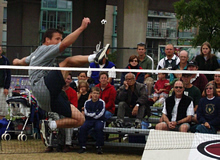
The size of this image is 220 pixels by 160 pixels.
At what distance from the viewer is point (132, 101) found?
972cm

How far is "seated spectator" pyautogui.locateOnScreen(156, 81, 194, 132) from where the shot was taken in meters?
8.89

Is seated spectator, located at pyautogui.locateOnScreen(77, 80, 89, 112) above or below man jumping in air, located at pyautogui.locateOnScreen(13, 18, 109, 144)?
below

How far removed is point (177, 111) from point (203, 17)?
10271 mm

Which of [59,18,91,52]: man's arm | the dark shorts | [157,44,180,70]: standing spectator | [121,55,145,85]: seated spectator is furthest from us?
[157,44,180,70]: standing spectator

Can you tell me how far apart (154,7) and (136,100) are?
24.7m

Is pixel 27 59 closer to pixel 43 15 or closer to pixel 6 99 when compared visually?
pixel 6 99

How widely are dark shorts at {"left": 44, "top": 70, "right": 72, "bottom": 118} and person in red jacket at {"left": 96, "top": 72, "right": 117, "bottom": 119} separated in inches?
79.1

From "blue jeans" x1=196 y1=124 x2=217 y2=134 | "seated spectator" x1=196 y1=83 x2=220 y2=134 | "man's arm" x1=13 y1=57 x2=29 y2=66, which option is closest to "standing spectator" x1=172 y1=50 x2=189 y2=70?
"seated spectator" x1=196 y1=83 x2=220 y2=134

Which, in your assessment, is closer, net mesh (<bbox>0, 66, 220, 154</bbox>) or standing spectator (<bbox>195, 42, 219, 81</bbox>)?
net mesh (<bbox>0, 66, 220, 154</bbox>)

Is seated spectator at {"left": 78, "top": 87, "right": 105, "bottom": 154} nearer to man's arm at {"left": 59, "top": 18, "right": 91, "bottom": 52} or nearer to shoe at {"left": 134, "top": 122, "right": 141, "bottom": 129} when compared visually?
shoe at {"left": 134, "top": 122, "right": 141, "bottom": 129}

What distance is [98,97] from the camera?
9.59 m

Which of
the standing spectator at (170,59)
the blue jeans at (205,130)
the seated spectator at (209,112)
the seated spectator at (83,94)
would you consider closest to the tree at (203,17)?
the standing spectator at (170,59)

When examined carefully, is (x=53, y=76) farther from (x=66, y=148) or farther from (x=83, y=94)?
→ (x=83, y=94)

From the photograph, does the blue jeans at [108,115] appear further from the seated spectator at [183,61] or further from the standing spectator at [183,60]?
the standing spectator at [183,60]
